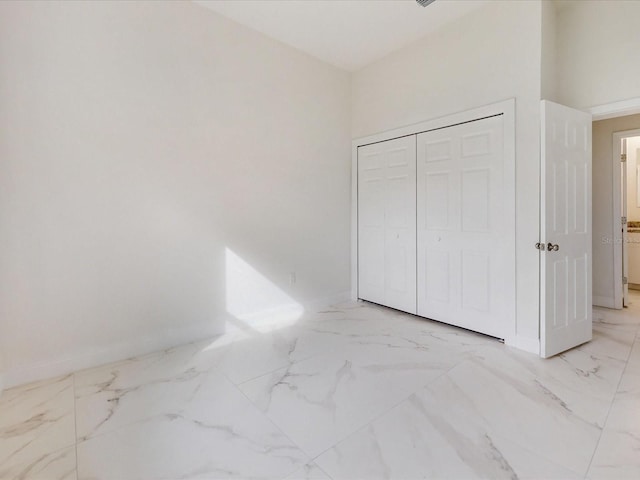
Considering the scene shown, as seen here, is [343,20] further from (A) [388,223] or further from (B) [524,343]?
(B) [524,343]

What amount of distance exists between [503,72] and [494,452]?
296cm

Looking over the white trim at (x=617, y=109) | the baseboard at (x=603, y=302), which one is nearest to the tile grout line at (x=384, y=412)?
the white trim at (x=617, y=109)

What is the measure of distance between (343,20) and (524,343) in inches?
137

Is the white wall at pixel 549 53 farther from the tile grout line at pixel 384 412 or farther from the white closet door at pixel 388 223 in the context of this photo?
the tile grout line at pixel 384 412

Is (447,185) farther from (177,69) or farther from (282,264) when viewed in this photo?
(177,69)

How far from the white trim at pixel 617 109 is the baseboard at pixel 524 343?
209 cm

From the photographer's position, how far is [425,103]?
11.2ft

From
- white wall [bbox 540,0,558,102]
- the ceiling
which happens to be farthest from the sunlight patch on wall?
white wall [bbox 540,0,558,102]

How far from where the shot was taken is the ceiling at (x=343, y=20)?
2906 millimetres

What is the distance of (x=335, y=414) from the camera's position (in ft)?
6.14

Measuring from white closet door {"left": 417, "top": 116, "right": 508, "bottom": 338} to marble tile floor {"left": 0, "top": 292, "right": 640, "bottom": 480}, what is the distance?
16.6 inches

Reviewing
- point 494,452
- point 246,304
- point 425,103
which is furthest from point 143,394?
point 425,103

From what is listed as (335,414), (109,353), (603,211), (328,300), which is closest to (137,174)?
(109,353)

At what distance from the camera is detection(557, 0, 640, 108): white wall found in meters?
2.65
